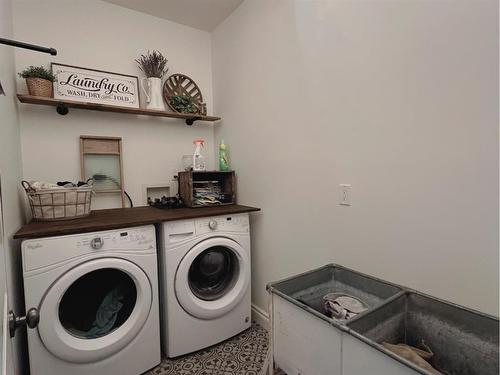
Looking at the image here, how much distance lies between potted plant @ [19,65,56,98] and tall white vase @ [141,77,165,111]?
25.2 inches

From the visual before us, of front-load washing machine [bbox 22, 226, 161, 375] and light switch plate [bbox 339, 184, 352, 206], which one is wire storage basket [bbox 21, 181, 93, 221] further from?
light switch plate [bbox 339, 184, 352, 206]

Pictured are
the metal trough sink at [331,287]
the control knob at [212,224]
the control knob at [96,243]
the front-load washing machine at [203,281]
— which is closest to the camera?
the metal trough sink at [331,287]

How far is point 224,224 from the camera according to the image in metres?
1.81

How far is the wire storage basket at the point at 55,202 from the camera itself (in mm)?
1449

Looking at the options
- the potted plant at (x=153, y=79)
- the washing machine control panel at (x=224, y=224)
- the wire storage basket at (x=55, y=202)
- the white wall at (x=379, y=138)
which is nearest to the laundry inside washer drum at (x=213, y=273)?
the washing machine control panel at (x=224, y=224)

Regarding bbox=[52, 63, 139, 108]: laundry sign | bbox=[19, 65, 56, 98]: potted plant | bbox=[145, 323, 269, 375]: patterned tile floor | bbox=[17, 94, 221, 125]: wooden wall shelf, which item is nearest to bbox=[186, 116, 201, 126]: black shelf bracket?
bbox=[17, 94, 221, 125]: wooden wall shelf

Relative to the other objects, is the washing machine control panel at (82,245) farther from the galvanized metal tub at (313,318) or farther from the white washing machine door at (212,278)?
the galvanized metal tub at (313,318)

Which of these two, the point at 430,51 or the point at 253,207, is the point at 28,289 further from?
the point at 430,51

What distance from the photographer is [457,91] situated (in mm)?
978

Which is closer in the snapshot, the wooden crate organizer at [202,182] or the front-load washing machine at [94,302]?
the front-load washing machine at [94,302]

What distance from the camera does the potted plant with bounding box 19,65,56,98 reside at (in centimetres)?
164

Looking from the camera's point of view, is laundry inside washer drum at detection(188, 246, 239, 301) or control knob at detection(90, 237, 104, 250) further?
laundry inside washer drum at detection(188, 246, 239, 301)

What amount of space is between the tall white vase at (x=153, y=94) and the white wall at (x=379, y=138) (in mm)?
733

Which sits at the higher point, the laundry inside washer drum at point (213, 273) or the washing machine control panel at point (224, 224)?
the washing machine control panel at point (224, 224)
